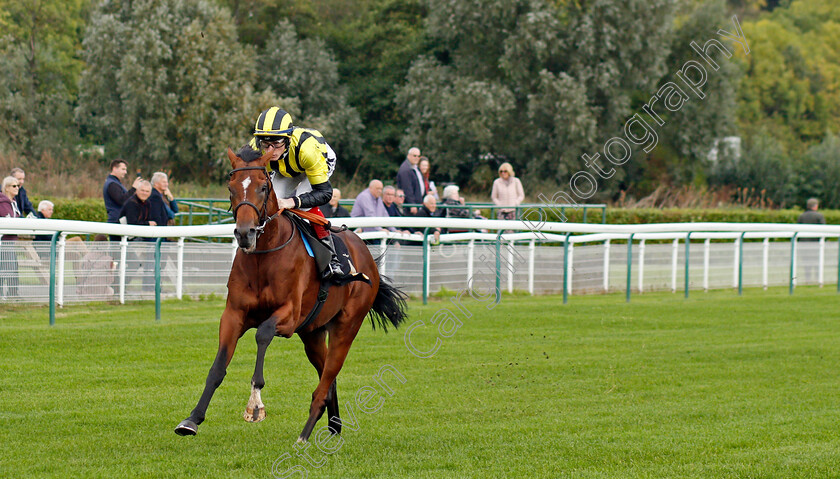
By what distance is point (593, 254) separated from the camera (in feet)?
43.3

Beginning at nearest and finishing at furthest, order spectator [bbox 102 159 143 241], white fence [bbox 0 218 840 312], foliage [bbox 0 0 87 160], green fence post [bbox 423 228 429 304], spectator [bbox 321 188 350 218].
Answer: white fence [bbox 0 218 840 312]
spectator [bbox 102 159 143 241]
spectator [bbox 321 188 350 218]
green fence post [bbox 423 228 429 304]
foliage [bbox 0 0 87 160]

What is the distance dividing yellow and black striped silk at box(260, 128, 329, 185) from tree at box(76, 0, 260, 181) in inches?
953

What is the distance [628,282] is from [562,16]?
22.9 meters

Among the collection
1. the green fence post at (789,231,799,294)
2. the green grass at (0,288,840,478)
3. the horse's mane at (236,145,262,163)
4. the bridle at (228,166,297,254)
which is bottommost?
the green grass at (0,288,840,478)

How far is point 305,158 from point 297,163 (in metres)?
0.09

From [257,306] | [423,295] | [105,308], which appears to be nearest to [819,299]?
[423,295]

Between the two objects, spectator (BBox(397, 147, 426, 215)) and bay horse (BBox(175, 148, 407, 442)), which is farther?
spectator (BBox(397, 147, 426, 215))

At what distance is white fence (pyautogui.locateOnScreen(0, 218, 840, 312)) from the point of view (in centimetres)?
929

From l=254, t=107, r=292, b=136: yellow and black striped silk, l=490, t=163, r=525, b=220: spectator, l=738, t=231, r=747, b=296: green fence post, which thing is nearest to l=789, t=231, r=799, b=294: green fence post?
l=738, t=231, r=747, b=296: green fence post

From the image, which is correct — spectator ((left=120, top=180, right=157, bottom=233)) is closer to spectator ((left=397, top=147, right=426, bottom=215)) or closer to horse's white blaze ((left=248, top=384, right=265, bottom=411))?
spectator ((left=397, top=147, right=426, bottom=215))

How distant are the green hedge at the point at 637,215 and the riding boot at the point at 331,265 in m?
10.5

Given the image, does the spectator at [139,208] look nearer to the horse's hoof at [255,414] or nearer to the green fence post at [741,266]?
the horse's hoof at [255,414]

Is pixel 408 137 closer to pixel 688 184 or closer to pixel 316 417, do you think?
pixel 688 184

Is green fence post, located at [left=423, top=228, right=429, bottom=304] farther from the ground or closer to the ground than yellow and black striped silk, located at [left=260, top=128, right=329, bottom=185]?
closer to the ground
